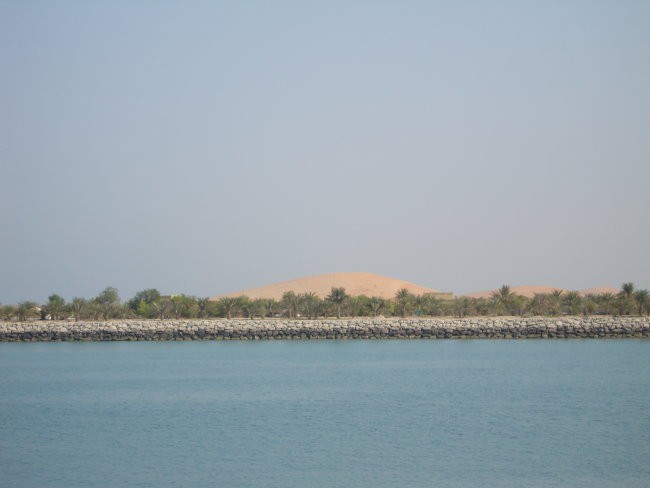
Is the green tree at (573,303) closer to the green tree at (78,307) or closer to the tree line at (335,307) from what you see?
the tree line at (335,307)

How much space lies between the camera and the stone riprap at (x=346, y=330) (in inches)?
2427

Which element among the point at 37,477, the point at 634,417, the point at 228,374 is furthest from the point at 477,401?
the point at 37,477

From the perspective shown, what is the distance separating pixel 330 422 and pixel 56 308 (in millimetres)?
58103

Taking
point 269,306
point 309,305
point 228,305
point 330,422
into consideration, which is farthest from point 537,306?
point 330,422

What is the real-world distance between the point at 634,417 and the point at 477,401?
5838 millimetres

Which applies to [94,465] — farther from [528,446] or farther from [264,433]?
[528,446]


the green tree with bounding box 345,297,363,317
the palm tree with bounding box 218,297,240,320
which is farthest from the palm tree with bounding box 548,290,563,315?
the palm tree with bounding box 218,297,240,320

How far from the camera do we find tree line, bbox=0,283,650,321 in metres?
77.9

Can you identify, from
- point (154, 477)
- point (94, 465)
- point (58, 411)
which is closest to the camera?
point (154, 477)

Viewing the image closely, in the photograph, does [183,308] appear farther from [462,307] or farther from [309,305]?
[462,307]

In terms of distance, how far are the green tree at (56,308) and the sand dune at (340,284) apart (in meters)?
75.1

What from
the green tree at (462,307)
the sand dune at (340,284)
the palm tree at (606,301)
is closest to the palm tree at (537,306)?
the palm tree at (606,301)

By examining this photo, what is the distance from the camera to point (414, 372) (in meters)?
40.2

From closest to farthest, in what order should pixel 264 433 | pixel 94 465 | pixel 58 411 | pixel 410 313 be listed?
pixel 94 465 → pixel 264 433 → pixel 58 411 → pixel 410 313
